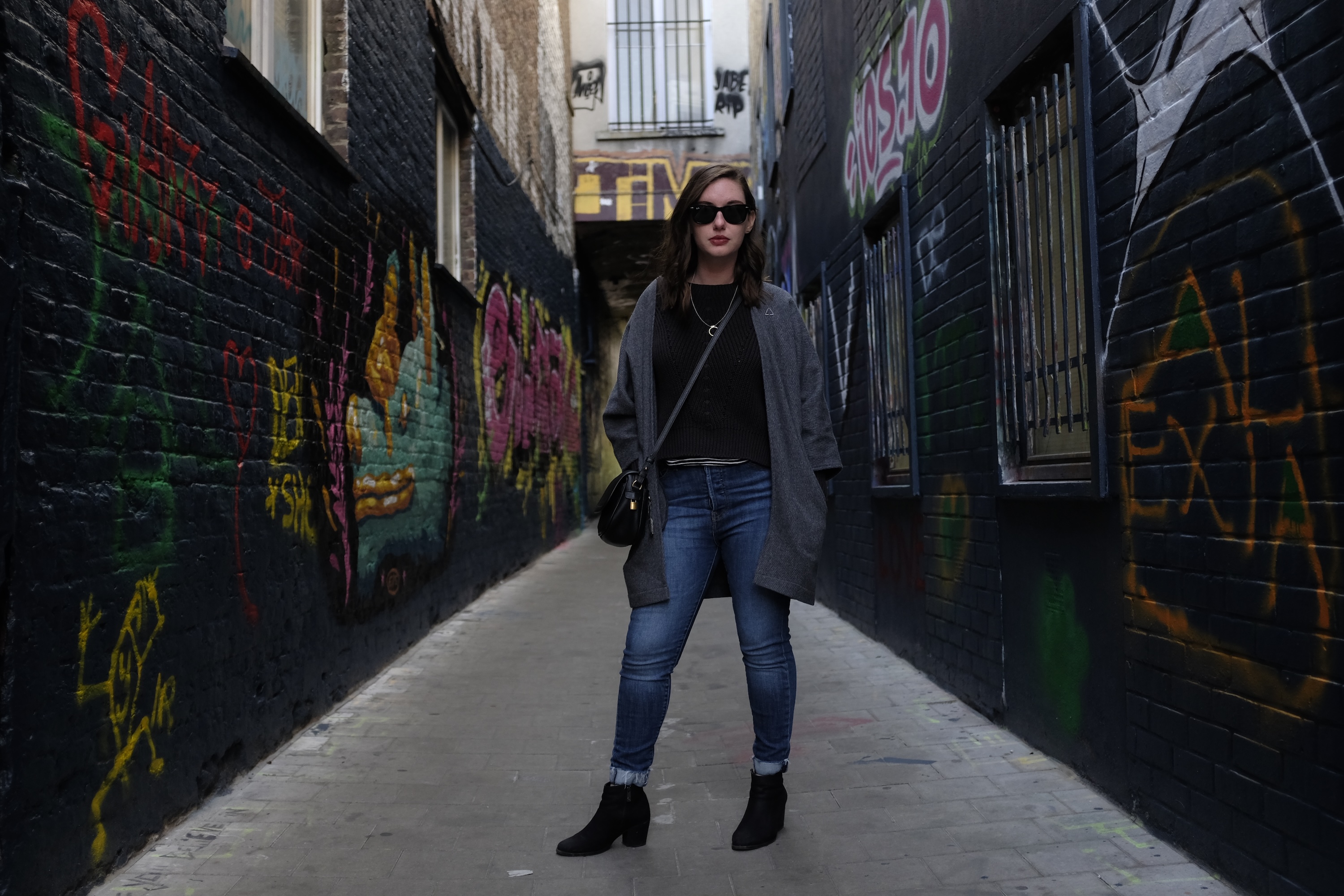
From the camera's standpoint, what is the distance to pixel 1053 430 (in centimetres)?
393

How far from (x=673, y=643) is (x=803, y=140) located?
7.37m

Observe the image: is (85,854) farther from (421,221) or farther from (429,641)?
(421,221)

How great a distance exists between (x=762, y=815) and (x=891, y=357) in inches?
148

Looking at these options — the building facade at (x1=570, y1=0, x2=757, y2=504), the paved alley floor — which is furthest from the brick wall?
the building facade at (x1=570, y1=0, x2=757, y2=504)

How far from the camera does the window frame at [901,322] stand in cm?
548

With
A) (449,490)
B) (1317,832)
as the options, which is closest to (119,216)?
(1317,832)

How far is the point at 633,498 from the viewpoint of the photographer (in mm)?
2918

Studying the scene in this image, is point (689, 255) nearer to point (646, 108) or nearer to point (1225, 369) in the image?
point (1225, 369)

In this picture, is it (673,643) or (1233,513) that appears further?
(673,643)

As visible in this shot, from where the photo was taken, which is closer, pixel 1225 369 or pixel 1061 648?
pixel 1225 369

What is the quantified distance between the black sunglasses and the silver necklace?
200mm

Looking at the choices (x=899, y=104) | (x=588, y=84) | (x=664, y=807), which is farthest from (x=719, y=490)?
(x=588, y=84)

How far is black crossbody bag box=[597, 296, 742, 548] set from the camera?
9.56ft

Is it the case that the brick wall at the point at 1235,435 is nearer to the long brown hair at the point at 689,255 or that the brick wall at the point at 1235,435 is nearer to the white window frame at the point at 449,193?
the long brown hair at the point at 689,255
